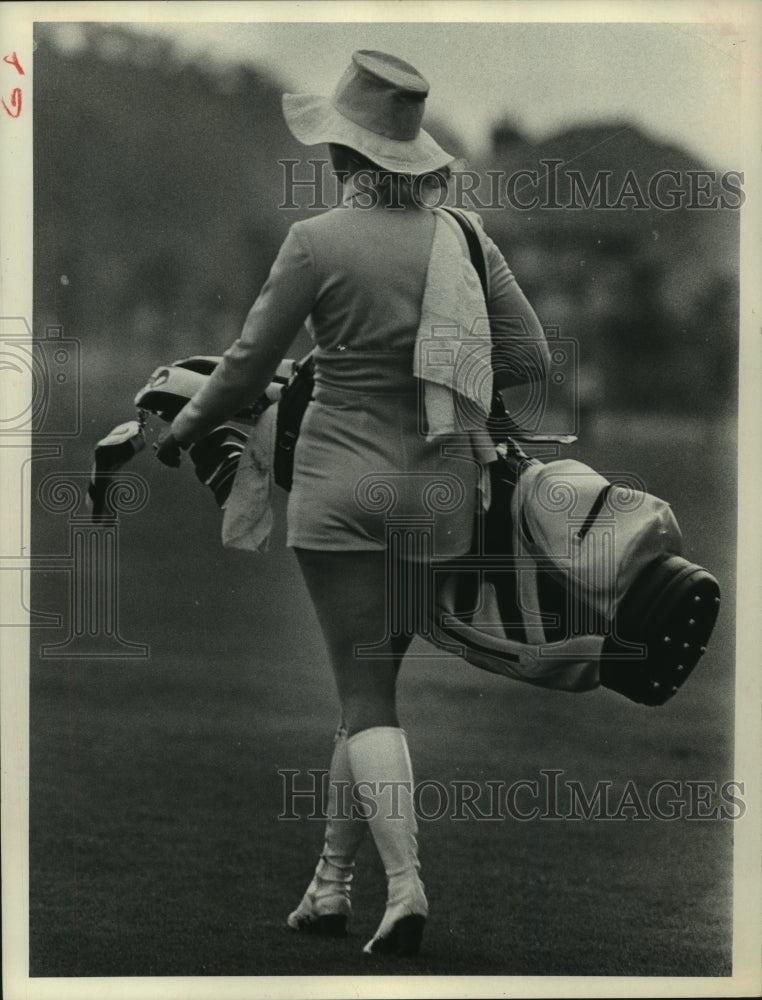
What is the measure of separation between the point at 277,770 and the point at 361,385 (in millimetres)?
1204

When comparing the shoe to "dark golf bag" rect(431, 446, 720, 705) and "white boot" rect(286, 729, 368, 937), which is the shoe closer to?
"white boot" rect(286, 729, 368, 937)

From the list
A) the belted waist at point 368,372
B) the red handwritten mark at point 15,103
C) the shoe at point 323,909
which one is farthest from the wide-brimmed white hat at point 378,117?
the shoe at point 323,909

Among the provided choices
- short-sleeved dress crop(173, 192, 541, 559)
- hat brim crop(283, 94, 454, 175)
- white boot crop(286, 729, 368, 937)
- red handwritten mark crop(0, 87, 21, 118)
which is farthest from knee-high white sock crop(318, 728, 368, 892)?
red handwritten mark crop(0, 87, 21, 118)

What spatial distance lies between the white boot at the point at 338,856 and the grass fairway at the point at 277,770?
0.06 metres

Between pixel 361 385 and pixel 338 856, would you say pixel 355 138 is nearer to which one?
pixel 361 385

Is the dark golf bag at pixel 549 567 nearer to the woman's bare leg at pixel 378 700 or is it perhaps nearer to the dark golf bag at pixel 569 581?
the dark golf bag at pixel 569 581

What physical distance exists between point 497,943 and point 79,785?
136 cm

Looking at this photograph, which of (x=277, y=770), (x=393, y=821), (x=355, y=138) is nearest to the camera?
(x=355, y=138)

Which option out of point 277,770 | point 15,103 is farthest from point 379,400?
point 15,103

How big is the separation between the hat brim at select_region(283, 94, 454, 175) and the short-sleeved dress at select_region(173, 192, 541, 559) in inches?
5.5

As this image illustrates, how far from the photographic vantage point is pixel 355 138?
5617mm

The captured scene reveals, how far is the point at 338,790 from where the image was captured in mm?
5809

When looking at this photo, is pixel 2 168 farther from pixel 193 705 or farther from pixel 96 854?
pixel 96 854

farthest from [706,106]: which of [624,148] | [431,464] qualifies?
[431,464]
